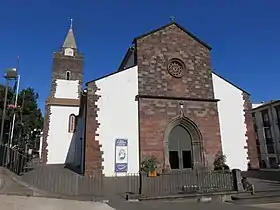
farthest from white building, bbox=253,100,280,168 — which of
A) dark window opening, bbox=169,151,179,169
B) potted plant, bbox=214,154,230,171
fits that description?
dark window opening, bbox=169,151,179,169

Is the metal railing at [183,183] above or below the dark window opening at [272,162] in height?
below

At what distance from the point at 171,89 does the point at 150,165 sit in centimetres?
608

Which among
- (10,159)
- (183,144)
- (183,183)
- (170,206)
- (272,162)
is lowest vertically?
(170,206)

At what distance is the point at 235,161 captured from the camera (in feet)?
61.2

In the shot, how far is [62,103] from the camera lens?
36562 mm

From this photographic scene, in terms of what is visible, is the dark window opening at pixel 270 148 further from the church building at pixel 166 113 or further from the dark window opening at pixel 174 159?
the dark window opening at pixel 174 159

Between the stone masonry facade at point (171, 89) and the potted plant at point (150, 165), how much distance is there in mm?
411

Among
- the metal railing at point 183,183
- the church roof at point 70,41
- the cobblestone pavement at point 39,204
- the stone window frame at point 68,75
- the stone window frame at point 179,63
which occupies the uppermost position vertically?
the church roof at point 70,41

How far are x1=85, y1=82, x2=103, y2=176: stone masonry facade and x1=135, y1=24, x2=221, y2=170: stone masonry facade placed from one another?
297cm

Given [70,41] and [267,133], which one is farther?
[70,41]

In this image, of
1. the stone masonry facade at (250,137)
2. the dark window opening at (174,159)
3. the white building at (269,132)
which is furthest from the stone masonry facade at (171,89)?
the white building at (269,132)

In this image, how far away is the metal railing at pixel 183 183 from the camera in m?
13.3

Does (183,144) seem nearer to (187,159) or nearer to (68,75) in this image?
(187,159)

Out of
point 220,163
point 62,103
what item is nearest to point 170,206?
point 220,163
